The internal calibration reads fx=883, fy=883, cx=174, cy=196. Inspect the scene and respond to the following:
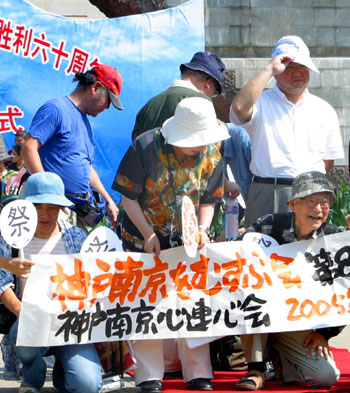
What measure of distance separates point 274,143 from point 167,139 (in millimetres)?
1084

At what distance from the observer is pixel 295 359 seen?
4.82 metres

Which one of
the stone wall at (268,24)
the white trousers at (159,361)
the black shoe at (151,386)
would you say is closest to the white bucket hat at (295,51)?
the white trousers at (159,361)

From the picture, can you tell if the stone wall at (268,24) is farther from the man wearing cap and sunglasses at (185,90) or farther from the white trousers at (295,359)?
the white trousers at (295,359)

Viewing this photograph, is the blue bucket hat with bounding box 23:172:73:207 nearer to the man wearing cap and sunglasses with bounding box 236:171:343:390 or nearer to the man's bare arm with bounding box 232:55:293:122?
the man wearing cap and sunglasses with bounding box 236:171:343:390

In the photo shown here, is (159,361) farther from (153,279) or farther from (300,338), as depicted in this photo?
(300,338)

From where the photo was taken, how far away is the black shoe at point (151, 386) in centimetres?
458

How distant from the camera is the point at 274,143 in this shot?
559 centimetres

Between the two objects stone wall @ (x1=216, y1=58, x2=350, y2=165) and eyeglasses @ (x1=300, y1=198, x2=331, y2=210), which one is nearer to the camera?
eyeglasses @ (x1=300, y1=198, x2=331, y2=210)

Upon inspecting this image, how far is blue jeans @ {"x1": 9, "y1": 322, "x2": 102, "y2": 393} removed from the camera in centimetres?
434

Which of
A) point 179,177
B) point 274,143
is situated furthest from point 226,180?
point 179,177

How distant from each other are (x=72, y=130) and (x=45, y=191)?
975mm

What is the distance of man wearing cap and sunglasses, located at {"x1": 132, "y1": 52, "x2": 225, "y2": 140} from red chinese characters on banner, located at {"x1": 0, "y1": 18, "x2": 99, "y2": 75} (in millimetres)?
4014

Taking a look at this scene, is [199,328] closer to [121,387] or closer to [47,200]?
[121,387]

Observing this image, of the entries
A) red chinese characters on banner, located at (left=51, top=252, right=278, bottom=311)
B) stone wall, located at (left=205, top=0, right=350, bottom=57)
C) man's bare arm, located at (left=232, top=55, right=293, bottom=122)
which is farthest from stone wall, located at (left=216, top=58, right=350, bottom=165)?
red chinese characters on banner, located at (left=51, top=252, right=278, bottom=311)
